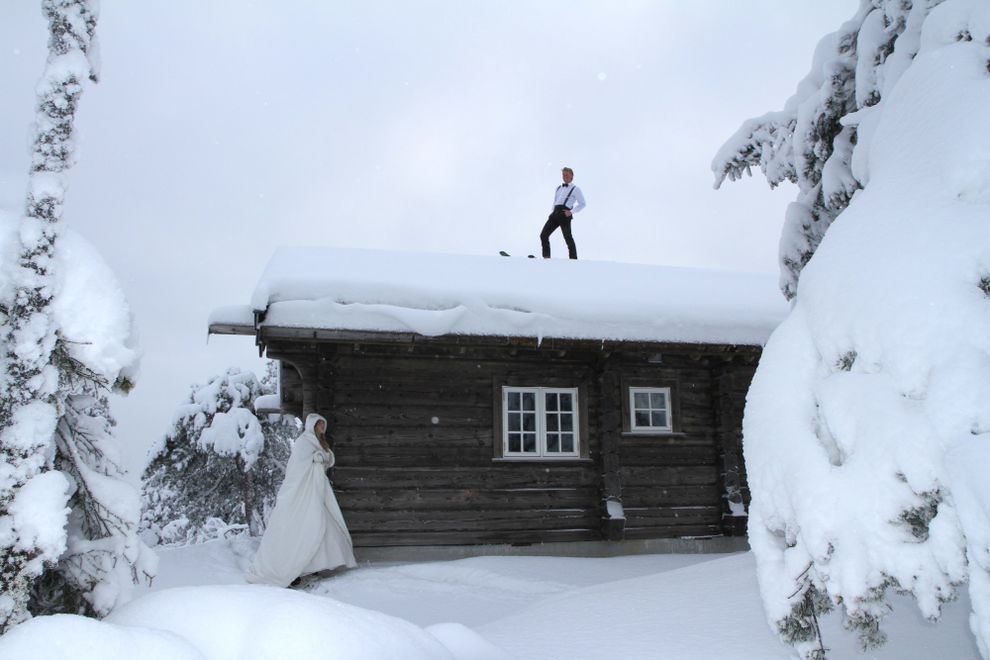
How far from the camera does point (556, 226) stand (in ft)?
44.1

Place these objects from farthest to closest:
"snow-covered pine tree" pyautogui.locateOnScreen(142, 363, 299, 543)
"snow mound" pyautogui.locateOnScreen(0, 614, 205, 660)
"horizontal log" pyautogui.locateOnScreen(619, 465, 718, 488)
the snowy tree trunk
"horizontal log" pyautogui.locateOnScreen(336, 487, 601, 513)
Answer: "snow-covered pine tree" pyautogui.locateOnScreen(142, 363, 299, 543), "horizontal log" pyautogui.locateOnScreen(619, 465, 718, 488), "horizontal log" pyautogui.locateOnScreen(336, 487, 601, 513), the snowy tree trunk, "snow mound" pyautogui.locateOnScreen(0, 614, 205, 660)

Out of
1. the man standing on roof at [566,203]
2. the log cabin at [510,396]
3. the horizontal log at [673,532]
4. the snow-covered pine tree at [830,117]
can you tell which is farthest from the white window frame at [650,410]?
the snow-covered pine tree at [830,117]

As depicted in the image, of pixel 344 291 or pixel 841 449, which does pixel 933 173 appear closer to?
pixel 841 449

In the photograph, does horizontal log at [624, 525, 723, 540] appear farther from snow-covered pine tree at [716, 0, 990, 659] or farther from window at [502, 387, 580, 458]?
snow-covered pine tree at [716, 0, 990, 659]

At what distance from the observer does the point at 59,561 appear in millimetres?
2805

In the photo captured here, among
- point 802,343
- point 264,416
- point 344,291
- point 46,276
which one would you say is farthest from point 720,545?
point 264,416

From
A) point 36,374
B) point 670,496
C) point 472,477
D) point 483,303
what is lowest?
point 670,496

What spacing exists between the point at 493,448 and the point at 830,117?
237 inches

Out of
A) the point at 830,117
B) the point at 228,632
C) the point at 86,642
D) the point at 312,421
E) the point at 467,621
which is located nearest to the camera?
the point at 86,642

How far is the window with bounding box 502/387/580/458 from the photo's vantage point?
31.2 ft

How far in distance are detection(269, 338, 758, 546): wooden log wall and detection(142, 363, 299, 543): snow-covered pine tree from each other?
11451mm

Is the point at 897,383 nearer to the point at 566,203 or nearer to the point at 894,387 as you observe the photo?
the point at 894,387

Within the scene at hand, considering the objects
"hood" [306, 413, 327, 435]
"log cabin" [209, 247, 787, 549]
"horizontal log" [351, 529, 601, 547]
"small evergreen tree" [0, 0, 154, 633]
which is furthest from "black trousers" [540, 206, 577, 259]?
"small evergreen tree" [0, 0, 154, 633]

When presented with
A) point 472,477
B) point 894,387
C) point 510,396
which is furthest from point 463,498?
point 894,387
